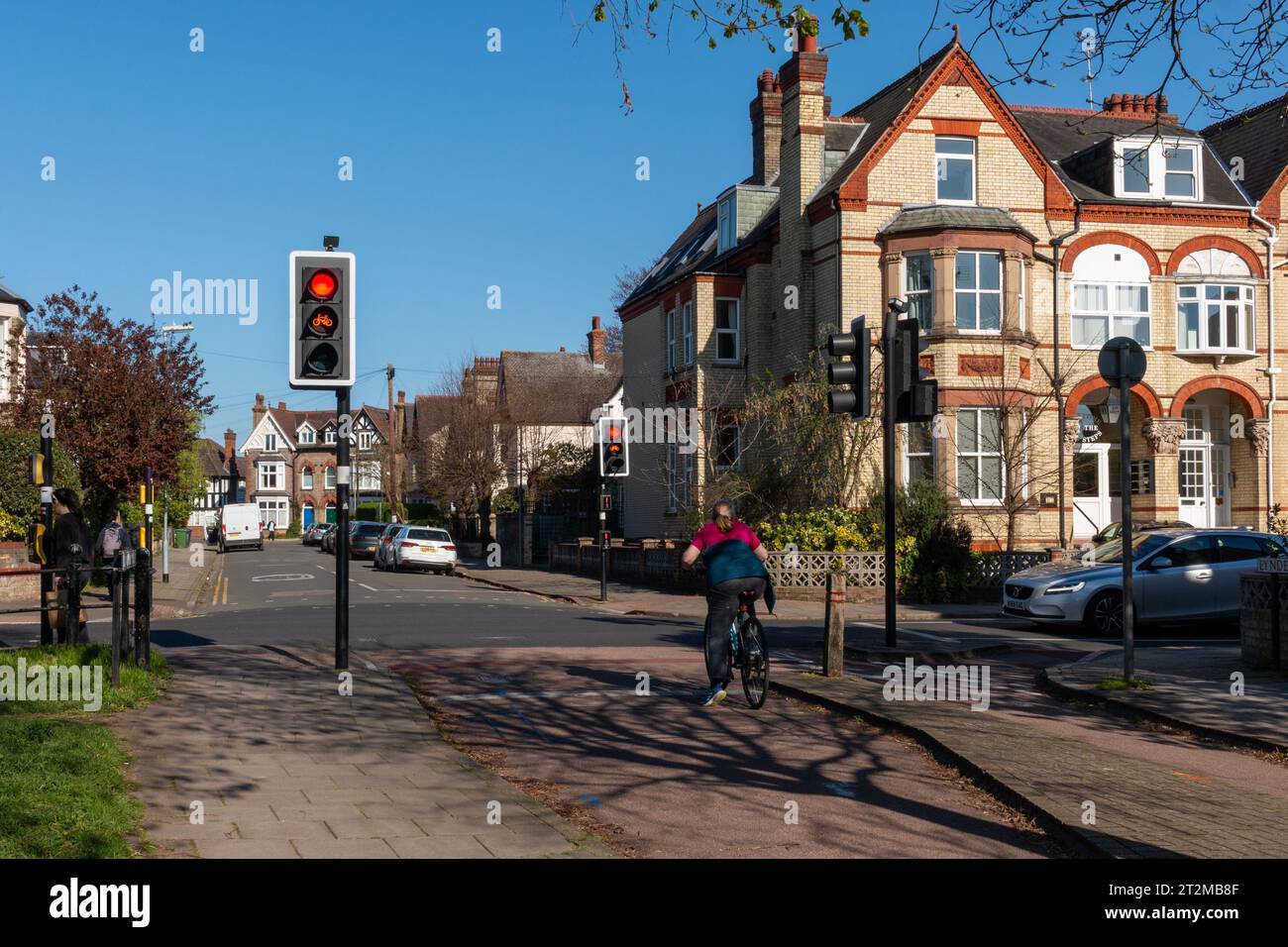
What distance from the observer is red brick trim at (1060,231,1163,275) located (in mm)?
31750

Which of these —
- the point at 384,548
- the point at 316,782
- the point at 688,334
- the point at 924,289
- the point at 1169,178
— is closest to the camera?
the point at 316,782

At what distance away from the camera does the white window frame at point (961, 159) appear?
102 ft

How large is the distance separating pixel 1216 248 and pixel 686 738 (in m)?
28.0

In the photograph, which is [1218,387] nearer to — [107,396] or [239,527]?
[107,396]

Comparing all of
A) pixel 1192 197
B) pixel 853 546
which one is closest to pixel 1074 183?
pixel 1192 197

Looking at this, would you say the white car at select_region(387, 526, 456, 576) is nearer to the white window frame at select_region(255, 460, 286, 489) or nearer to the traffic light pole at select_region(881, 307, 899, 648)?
the traffic light pole at select_region(881, 307, 899, 648)

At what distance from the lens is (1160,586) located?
18.6 m

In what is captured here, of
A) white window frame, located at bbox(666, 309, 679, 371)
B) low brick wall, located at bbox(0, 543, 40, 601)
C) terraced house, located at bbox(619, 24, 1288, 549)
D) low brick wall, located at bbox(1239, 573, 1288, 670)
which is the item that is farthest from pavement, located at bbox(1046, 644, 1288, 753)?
white window frame, located at bbox(666, 309, 679, 371)

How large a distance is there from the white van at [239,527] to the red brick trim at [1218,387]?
162 ft

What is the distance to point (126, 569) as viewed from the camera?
10.9 metres

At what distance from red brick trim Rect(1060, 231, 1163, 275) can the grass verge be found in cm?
2637

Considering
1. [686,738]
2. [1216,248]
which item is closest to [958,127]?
[1216,248]
